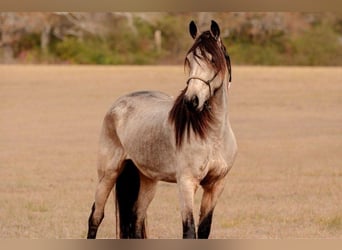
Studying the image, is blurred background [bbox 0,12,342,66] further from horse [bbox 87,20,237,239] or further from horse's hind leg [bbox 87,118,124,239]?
horse [bbox 87,20,237,239]

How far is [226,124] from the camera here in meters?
4.63

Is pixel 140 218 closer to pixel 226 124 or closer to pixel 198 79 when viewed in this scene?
pixel 226 124

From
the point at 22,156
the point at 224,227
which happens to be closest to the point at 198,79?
the point at 224,227

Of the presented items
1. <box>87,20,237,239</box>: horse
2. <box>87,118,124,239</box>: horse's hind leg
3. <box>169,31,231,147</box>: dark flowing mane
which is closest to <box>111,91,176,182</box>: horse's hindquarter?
<box>87,20,237,239</box>: horse

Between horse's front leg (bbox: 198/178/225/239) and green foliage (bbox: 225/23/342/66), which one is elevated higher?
horse's front leg (bbox: 198/178/225/239)

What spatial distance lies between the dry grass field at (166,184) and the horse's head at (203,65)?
6.89 ft

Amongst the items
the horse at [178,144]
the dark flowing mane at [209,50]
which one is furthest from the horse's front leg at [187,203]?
the dark flowing mane at [209,50]

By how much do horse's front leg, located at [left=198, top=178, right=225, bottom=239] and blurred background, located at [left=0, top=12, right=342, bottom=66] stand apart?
106ft

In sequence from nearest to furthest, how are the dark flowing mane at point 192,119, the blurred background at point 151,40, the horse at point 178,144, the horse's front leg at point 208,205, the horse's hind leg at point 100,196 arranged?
the horse at point 178,144, the dark flowing mane at point 192,119, the horse's front leg at point 208,205, the horse's hind leg at point 100,196, the blurred background at point 151,40

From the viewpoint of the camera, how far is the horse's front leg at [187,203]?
14.9 feet

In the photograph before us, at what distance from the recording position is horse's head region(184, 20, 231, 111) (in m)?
3.99

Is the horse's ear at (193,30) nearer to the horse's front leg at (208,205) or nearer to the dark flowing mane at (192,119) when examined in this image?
the dark flowing mane at (192,119)

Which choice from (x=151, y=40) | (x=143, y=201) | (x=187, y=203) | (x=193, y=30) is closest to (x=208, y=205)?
(x=187, y=203)

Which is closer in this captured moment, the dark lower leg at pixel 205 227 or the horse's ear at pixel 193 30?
the horse's ear at pixel 193 30
